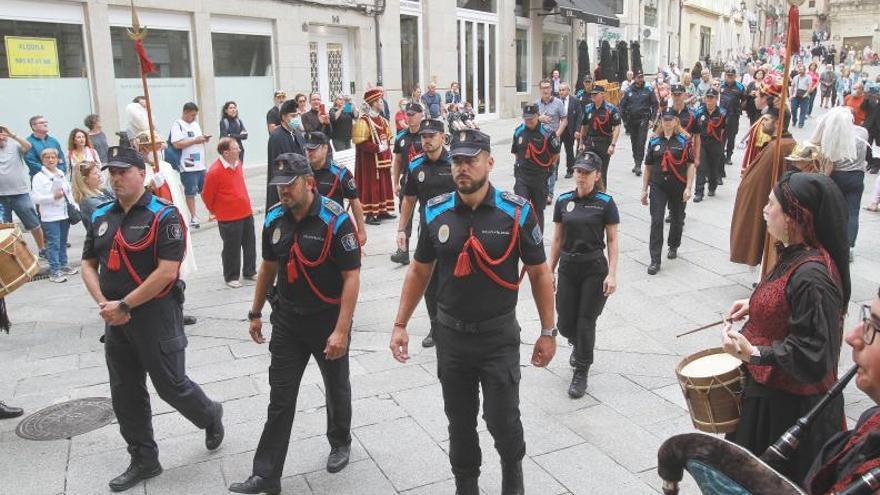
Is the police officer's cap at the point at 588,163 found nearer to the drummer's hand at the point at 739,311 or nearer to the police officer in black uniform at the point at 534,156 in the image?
the drummer's hand at the point at 739,311

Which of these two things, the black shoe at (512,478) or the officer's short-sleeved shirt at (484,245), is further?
the black shoe at (512,478)

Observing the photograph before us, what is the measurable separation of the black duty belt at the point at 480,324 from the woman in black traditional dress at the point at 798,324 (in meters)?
1.13

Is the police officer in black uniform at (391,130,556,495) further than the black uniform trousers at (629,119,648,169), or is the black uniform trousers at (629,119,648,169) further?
the black uniform trousers at (629,119,648,169)

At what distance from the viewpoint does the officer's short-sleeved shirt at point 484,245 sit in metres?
3.89

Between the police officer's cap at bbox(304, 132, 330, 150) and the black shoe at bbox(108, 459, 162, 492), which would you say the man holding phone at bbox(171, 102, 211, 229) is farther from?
the black shoe at bbox(108, 459, 162, 492)

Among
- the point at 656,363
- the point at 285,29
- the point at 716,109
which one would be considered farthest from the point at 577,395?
the point at 285,29

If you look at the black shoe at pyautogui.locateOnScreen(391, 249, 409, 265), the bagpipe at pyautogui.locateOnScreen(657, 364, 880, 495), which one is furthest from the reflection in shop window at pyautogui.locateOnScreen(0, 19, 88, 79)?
the bagpipe at pyautogui.locateOnScreen(657, 364, 880, 495)

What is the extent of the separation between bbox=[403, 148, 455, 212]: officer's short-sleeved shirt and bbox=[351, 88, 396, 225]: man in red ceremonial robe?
14.9 ft

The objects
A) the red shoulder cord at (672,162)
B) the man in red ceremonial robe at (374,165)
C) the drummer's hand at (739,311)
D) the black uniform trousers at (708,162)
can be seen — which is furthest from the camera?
the black uniform trousers at (708,162)

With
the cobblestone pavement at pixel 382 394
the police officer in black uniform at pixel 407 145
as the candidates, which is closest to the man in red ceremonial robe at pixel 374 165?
the police officer in black uniform at pixel 407 145

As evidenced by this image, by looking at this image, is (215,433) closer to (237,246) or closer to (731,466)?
(731,466)

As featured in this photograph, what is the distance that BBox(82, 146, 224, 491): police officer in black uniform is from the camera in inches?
173

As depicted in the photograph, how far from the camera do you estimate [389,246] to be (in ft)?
34.7

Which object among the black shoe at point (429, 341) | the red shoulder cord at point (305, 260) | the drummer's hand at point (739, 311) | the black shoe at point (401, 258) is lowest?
the black shoe at point (429, 341)
